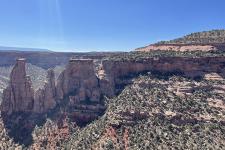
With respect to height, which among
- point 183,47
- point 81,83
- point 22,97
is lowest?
point 22,97

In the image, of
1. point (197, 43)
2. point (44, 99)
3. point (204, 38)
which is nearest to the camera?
point (44, 99)

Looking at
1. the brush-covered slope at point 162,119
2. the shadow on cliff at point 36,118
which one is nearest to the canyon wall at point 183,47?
the shadow on cliff at point 36,118

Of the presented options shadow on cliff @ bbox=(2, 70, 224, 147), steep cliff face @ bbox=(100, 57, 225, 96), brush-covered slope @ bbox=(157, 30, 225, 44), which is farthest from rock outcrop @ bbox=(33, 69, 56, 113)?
brush-covered slope @ bbox=(157, 30, 225, 44)

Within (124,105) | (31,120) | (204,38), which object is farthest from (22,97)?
(204,38)

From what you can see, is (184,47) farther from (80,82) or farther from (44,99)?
(44,99)

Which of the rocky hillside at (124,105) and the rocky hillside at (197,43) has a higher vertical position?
the rocky hillside at (197,43)

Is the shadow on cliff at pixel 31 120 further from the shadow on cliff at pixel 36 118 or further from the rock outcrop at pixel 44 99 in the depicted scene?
the rock outcrop at pixel 44 99

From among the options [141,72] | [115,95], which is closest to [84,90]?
[115,95]
